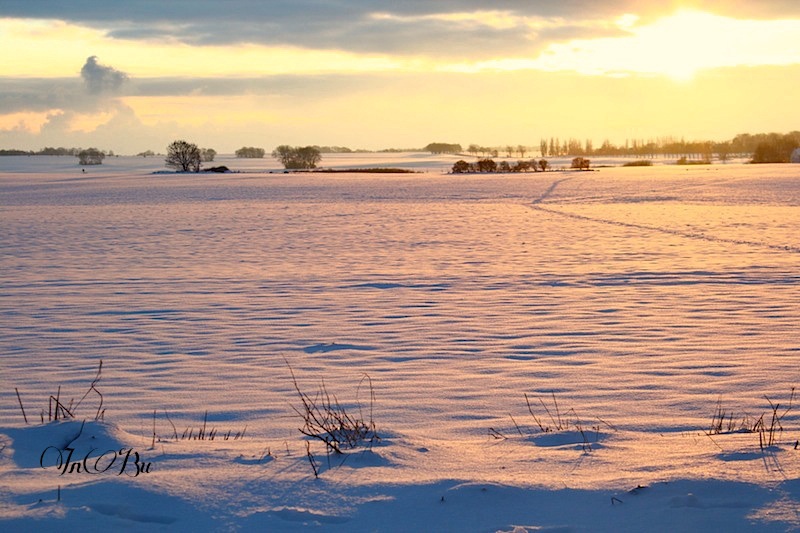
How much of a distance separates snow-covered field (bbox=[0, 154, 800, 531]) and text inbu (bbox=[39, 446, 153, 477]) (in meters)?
0.02

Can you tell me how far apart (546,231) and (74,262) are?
450 inches

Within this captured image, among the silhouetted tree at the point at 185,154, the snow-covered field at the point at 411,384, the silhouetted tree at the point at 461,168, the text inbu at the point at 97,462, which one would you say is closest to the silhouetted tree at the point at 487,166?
the silhouetted tree at the point at 461,168

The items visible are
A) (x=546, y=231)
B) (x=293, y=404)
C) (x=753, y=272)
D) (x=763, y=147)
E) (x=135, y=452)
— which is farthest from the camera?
(x=763, y=147)

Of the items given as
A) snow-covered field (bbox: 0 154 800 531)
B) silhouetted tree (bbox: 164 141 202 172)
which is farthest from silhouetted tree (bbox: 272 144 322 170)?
snow-covered field (bbox: 0 154 800 531)

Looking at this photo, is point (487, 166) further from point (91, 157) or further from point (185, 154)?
point (91, 157)

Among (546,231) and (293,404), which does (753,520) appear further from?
(546,231)

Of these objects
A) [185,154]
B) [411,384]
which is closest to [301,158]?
[185,154]

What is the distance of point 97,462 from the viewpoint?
4.12 m

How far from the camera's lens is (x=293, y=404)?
5.77m

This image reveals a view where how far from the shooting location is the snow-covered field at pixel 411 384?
3.52 metres

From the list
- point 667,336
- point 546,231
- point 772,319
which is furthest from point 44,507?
point 546,231

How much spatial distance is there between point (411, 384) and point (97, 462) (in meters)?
2.75

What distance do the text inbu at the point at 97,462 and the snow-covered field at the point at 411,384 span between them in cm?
2

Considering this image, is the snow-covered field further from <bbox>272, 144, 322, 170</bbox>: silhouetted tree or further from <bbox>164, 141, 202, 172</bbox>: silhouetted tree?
<bbox>272, 144, 322, 170</bbox>: silhouetted tree
